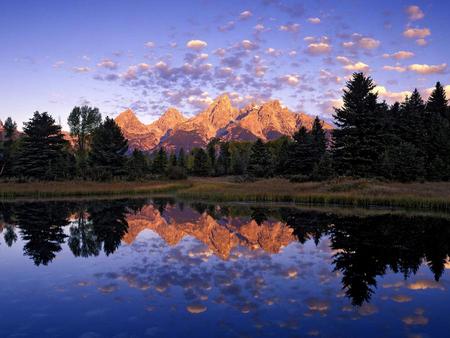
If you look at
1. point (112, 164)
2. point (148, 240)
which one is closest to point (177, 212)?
point (148, 240)

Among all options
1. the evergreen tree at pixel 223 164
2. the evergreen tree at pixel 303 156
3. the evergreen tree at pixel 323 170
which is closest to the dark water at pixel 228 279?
the evergreen tree at pixel 323 170

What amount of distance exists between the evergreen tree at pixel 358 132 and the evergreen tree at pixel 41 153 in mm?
44270

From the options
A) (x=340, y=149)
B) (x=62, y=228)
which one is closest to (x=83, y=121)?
(x=340, y=149)

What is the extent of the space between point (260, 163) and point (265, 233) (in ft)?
173

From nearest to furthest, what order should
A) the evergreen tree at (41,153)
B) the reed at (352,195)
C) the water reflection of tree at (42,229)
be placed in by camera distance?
the water reflection of tree at (42,229)
the reed at (352,195)
the evergreen tree at (41,153)

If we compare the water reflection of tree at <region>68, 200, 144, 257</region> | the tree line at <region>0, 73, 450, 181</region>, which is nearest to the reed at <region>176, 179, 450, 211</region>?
the tree line at <region>0, 73, 450, 181</region>

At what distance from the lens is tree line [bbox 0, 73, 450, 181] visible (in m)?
50.5

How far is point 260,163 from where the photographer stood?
74750 mm

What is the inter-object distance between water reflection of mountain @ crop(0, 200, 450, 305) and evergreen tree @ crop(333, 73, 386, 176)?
2088 centimetres

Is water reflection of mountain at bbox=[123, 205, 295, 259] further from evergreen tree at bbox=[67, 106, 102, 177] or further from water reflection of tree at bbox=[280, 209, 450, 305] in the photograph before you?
evergreen tree at bbox=[67, 106, 102, 177]

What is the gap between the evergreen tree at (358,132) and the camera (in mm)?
50438

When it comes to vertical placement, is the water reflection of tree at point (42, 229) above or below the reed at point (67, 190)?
below

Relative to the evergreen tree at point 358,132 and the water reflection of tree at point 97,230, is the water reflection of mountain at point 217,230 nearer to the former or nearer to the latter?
the water reflection of tree at point 97,230

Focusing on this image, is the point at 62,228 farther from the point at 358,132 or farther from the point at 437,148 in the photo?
the point at 437,148
